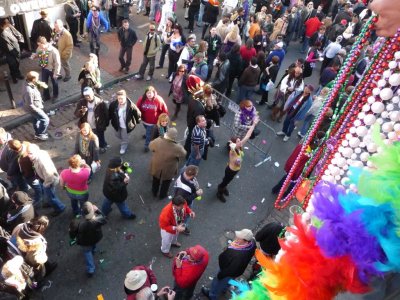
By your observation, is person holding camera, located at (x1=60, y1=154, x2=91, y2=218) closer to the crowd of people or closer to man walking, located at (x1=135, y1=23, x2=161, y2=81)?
the crowd of people

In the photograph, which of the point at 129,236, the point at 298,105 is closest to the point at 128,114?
the point at 129,236

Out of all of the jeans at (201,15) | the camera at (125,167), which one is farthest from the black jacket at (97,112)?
the jeans at (201,15)

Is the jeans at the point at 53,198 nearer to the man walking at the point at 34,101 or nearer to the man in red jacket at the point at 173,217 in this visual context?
the man walking at the point at 34,101

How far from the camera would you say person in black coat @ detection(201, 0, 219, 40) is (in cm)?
1468

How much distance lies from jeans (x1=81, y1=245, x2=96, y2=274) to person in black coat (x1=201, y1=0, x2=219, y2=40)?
11297 mm

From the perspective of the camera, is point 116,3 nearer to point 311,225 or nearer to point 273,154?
point 273,154

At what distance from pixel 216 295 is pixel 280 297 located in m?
5.13

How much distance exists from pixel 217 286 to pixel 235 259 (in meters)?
0.97

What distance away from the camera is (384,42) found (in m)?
1.69

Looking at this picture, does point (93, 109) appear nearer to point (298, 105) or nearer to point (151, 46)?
point (151, 46)

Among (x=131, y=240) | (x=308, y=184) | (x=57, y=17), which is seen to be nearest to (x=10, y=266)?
(x=131, y=240)

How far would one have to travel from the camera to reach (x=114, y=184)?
6.59m

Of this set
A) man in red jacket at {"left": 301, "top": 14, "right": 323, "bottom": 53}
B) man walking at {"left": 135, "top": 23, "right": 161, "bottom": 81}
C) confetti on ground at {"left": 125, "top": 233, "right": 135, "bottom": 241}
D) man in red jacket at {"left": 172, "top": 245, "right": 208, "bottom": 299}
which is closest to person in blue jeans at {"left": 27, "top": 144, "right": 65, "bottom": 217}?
confetti on ground at {"left": 125, "top": 233, "right": 135, "bottom": 241}

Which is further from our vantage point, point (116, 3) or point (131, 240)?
point (116, 3)
